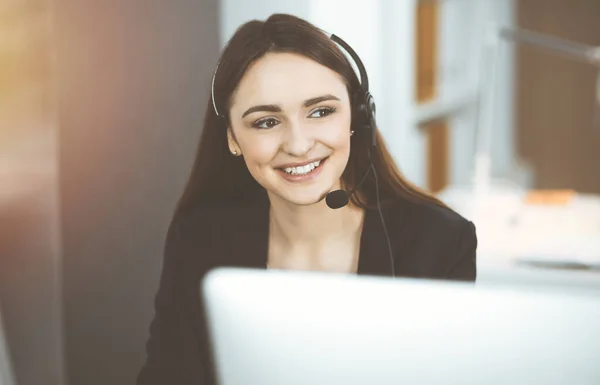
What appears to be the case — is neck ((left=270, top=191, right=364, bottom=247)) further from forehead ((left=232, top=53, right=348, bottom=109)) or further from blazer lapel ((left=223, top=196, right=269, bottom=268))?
forehead ((left=232, top=53, right=348, bottom=109))

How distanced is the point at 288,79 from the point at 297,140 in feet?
0.28

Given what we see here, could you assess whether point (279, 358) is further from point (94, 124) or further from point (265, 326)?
point (94, 124)

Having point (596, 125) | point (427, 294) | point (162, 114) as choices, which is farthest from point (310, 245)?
point (596, 125)

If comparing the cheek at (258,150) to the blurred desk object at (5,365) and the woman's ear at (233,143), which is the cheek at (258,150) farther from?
the blurred desk object at (5,365)

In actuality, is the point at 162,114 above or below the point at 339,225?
above

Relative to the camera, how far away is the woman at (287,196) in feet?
3.05

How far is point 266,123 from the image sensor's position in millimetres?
943

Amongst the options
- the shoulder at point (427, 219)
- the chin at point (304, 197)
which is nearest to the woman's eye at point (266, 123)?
the chin at point (304, 197)

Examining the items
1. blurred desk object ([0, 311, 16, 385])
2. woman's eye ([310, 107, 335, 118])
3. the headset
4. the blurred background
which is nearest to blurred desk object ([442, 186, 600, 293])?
the blurred background

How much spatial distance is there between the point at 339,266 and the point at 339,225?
0.20 ft

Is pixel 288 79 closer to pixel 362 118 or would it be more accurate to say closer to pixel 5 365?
pixel 362 118

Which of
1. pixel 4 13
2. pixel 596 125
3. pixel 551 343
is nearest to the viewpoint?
pixel 551 343

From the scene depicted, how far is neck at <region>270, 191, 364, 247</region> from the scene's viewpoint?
0.99 m

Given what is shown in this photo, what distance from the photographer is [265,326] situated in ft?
2.02
